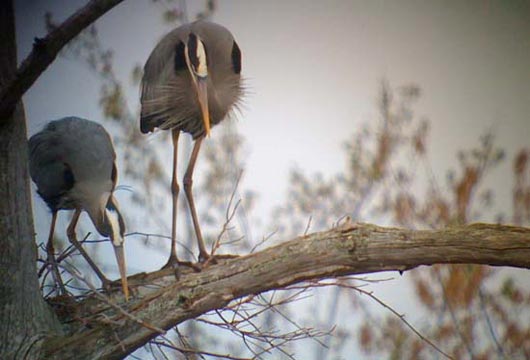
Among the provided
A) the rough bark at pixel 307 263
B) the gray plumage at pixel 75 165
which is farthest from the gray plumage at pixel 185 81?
the rough bark at pixel 307 263

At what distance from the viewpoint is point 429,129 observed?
12.0 ft

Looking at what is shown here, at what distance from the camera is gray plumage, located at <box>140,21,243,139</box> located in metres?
2.57

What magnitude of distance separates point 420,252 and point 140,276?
2.53ft

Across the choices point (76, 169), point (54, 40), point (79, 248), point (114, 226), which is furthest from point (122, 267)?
point (54, 40)

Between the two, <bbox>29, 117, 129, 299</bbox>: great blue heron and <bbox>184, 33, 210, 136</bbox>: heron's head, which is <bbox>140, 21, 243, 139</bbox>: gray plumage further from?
<bbox>29, 117, 129, 299</bbox>: great blue heron

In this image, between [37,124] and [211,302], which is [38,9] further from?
[211,302]

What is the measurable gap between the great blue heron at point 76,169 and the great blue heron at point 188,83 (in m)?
0.17

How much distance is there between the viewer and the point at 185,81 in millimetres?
2570

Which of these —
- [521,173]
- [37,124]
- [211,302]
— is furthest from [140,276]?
[521,173]

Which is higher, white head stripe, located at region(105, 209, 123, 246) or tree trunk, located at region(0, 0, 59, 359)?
white head stripe, located at region(105, 209, 123, 246)

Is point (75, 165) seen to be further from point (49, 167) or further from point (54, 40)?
point (54, 40)

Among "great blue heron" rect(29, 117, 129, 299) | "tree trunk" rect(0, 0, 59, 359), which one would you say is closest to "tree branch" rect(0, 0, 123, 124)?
"tree trunk" rect(0, 0, 59, 359)

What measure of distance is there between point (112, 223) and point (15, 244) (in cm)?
49

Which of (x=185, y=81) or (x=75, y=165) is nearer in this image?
(x=185, y=81)
